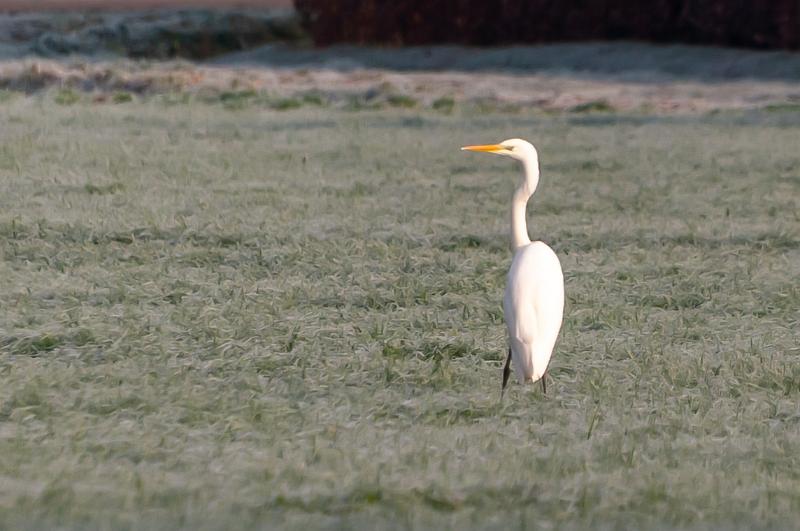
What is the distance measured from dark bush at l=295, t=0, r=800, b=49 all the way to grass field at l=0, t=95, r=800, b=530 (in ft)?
36.4

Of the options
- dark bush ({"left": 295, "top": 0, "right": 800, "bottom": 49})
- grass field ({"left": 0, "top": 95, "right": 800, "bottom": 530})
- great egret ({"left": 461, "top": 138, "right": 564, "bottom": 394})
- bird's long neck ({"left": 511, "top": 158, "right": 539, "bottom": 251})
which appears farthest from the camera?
dark bush ({"left": 295, "top": 0, "right": 800, "bottom": 49})

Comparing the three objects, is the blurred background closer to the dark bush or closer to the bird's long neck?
the dark bush

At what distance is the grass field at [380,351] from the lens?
3.28 meters

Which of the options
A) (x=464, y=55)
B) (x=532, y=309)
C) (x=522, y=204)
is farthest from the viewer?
(x=464, y=55)

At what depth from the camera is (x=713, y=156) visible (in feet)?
35.7

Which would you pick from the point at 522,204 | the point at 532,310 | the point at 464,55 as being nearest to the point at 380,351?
the point at 522,204

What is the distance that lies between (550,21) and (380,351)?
18.5 m

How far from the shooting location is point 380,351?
474 centimetres

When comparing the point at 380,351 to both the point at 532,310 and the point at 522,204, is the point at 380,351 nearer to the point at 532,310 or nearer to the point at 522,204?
the point at 522,204

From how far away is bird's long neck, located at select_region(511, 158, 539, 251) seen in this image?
446 centimetres

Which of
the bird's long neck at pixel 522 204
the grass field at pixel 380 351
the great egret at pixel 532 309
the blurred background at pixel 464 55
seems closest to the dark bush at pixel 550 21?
the blurred background at pixel 464 55

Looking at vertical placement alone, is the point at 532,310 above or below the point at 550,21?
above

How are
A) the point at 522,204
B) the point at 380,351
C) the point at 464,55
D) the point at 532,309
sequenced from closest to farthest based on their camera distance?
the point at 532,309
the point at 522,204
the point at 380,351
the point at 464,55

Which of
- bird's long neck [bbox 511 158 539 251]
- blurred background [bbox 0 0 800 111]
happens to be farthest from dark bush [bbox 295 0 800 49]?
bird's long neck [bbox 511 158 539 251]
